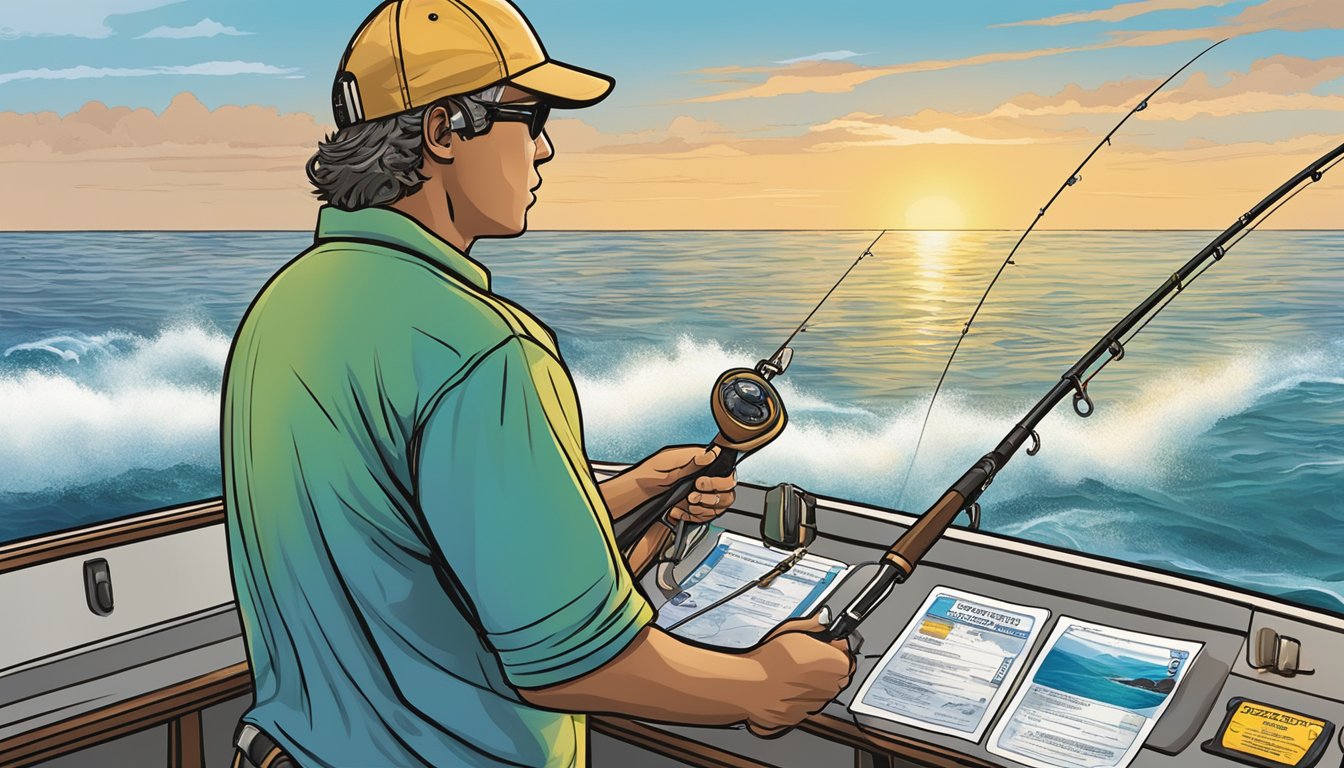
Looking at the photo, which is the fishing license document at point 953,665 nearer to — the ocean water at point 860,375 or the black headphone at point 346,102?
the black headphone at point 346,102

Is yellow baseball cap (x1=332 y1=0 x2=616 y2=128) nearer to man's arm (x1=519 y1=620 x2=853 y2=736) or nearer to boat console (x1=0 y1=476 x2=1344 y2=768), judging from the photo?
man's arm (x1=519 y1=620 x2=853 y2=736)

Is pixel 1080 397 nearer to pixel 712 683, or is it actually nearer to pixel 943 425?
pixel 712 683

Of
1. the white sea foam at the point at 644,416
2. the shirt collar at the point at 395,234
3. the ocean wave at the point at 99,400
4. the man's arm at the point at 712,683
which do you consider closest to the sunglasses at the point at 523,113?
the shirt collar at the point at 395,234

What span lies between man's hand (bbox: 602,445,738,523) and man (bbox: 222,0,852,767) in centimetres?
41

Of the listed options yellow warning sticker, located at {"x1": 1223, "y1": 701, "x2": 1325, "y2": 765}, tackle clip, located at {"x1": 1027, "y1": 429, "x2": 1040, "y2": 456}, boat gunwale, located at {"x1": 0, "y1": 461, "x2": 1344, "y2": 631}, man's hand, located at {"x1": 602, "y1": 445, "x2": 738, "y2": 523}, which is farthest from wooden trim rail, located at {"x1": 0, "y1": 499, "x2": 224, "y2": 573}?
yellow warning sticker, located at {"x1": 1223, "y1": 701, "x2": 1325, "y2": 765}

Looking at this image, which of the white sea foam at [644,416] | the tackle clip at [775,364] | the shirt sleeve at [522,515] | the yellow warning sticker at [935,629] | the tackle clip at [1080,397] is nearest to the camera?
the shirt sleeve at [522,515]

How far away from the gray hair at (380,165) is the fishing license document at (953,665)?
93 centimetres

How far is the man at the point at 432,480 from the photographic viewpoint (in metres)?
0.72

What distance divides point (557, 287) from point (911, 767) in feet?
31.1

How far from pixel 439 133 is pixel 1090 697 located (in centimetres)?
109

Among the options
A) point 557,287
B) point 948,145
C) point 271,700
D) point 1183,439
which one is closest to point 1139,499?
point 1183,439

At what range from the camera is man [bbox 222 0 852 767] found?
2.37ft

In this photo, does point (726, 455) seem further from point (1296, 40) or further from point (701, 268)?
point (701, 268)

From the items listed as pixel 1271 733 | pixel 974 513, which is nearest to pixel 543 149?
pixel 974 513
